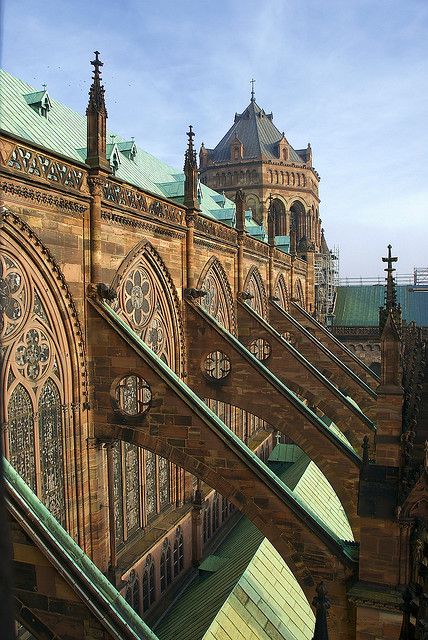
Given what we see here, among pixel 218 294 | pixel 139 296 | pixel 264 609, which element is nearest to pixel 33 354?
pixel 139 296

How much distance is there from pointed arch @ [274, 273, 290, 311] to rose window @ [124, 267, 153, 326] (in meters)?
13.7

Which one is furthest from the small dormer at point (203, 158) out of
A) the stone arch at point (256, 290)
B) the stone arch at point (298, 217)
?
the stone arch at point (256, 290)

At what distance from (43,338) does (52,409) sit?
137 cm

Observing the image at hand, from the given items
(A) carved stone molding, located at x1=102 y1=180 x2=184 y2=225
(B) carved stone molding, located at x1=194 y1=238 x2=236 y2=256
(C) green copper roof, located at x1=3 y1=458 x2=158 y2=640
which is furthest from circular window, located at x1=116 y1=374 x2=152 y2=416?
(C) green copper roof, located at x1=3 y1=458 x2=158 y2=640

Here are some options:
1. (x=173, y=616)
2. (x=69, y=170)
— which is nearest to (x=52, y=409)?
(x=69, y=170)

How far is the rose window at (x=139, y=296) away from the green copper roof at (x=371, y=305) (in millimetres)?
31787

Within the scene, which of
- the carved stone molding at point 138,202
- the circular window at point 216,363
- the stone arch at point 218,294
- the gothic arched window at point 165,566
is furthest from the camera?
the circular window at point 216,363

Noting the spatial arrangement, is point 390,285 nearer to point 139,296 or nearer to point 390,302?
point 390,302

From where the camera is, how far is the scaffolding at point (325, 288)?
136ft

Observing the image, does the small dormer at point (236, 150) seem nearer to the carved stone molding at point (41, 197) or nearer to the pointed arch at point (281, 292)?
the pointed arch at point (281, 292)

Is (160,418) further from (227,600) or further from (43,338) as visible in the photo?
(227,600)

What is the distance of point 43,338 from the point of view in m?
9.04

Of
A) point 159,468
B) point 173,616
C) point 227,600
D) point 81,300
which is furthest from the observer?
point 159,468

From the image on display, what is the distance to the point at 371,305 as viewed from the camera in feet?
141
